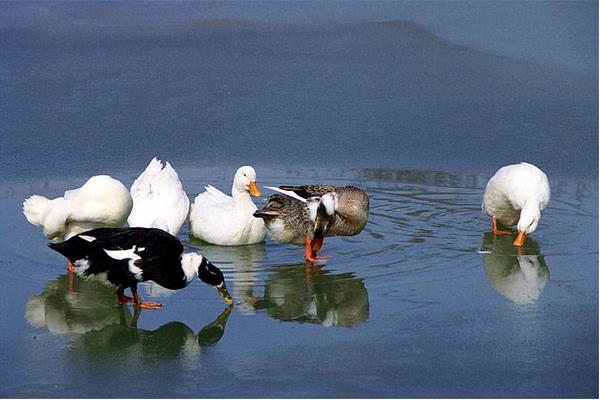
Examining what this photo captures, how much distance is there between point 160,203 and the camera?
7543 millimetres

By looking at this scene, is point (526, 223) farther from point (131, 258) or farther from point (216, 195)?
point (131, 258)

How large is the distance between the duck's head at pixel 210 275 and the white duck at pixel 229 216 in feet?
4.91

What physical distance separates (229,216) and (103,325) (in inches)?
74.7

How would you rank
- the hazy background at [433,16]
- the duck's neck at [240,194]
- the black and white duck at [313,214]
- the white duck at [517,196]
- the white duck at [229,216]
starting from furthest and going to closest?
1. the hazy background at [433,16]
2. the duck's neck at [240,194]
3. the white duck at [229,216]
4. the white duck at [517,196]
5. the black and white duck at [313,214]

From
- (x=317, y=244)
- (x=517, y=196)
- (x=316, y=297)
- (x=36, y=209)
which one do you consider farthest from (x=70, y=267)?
(x=517, y=196)

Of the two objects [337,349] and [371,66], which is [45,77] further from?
[337,349]

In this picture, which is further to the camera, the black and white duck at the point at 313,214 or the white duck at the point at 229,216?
the white duck at the point at 229,216

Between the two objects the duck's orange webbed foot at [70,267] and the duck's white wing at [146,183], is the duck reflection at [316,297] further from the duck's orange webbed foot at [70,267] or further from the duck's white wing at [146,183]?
the duck's white wing at [146,183]

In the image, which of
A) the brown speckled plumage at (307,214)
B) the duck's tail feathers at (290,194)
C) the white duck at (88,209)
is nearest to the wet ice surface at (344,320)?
the brown speckled plumage at (307,214)

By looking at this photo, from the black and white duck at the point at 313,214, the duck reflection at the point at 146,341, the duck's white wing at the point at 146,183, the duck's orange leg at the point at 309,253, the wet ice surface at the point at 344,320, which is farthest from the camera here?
the duck's white wing at the point at 146,183

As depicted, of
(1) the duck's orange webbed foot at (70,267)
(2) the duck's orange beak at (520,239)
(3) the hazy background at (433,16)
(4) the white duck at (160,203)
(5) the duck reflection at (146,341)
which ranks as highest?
(3) the hazy background at (433,16)

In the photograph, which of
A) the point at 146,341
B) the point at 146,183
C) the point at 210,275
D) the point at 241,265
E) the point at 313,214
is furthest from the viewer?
the point at 146,183

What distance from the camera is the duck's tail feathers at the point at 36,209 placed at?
23.4ft

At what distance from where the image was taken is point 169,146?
368 inches
